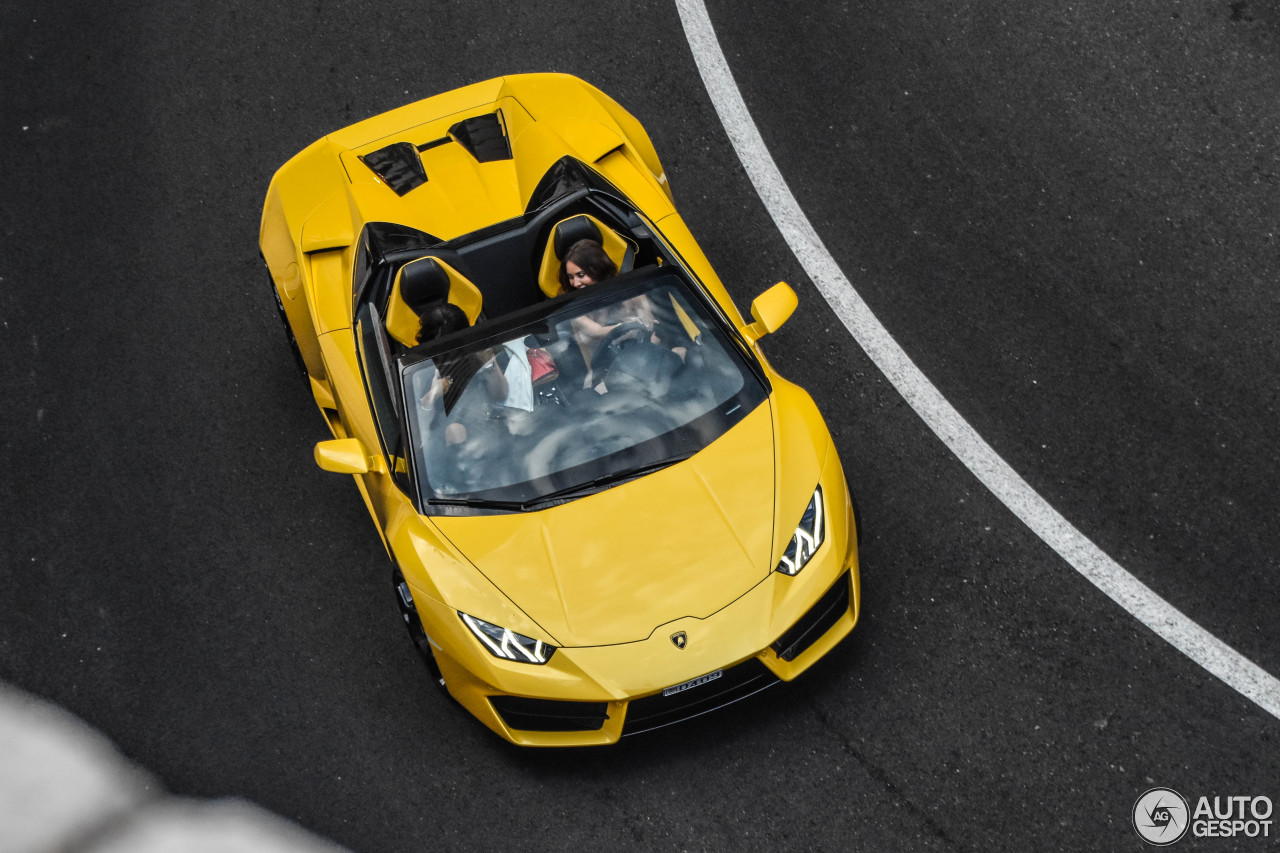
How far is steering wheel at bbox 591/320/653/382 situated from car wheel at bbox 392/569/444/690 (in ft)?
3.94

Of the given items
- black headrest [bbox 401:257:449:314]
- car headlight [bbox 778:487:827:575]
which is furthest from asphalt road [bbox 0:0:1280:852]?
black headrest [bbox 401:257:449:314]

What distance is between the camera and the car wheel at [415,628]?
464cm

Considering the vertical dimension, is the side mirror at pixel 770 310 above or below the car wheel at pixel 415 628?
above

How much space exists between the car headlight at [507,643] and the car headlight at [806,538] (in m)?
0.97

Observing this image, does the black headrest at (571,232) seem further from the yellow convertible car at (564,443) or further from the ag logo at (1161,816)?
the ag logo at (1161,816)

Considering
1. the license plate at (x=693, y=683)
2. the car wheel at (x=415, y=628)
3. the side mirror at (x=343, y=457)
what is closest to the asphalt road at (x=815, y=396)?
the car wheel at (x=415, y=628)

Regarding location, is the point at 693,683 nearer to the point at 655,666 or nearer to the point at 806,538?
the point at 655,666

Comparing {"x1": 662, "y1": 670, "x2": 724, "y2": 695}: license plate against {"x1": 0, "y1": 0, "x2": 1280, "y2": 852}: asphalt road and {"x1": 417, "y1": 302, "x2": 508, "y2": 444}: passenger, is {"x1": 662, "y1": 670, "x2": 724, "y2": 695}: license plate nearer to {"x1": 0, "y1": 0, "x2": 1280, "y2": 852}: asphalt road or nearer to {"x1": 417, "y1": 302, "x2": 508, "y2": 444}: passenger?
{"x1": 0, "y1": 0, "x2": 1280, "y2": 852}: asphalt road

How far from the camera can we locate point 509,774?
Answer: 4742mm

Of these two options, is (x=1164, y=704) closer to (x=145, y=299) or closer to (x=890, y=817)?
(x=890, y=817)

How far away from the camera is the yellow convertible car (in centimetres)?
421

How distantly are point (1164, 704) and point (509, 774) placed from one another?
285 centimetres

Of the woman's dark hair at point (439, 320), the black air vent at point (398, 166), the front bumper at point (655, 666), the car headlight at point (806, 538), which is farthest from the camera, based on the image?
the black air vent at point (398, 166)
